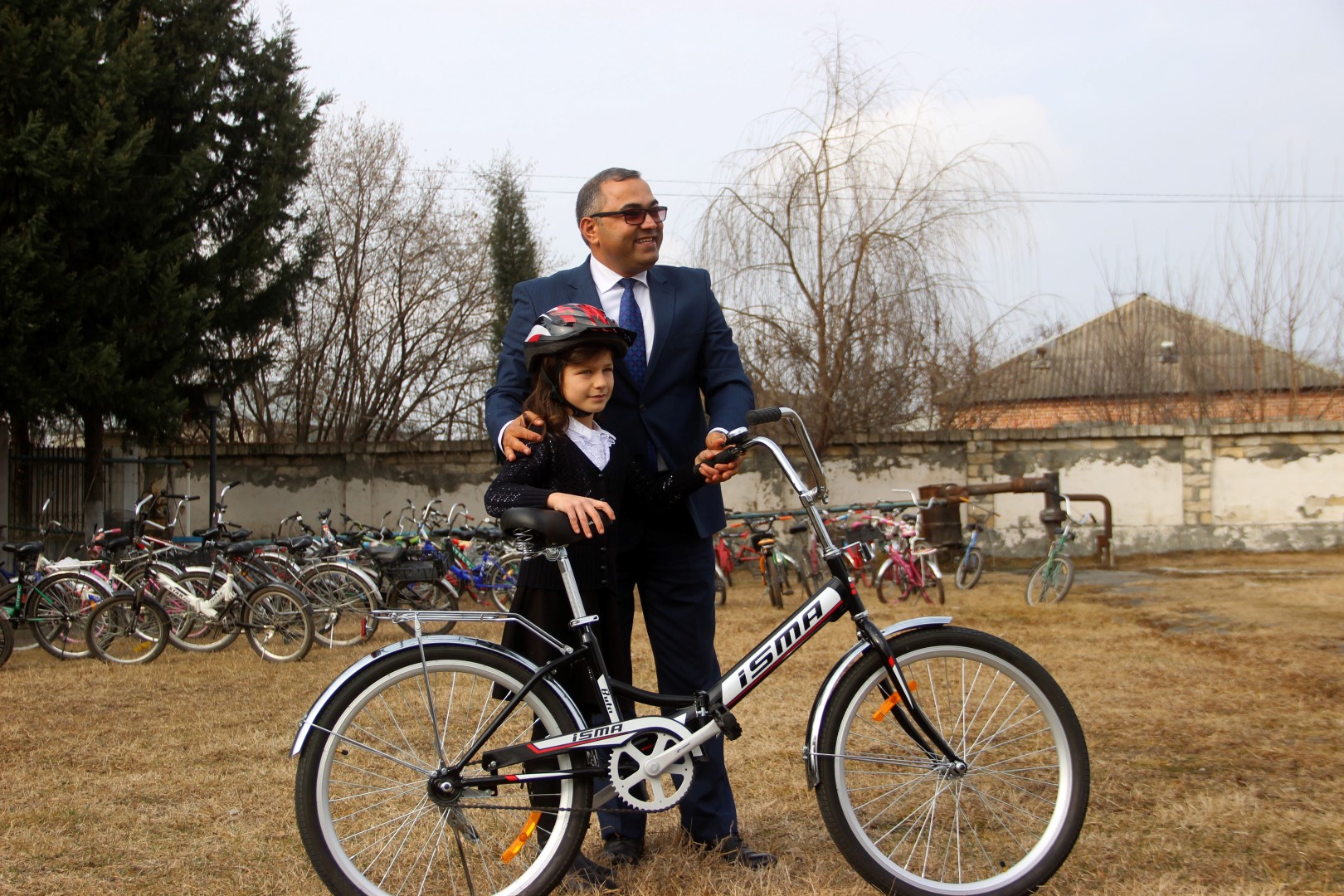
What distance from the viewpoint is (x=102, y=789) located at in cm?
383

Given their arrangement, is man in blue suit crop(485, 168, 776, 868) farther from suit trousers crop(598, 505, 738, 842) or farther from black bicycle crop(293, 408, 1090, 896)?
black bicycle crop(293, 408, 1090, 896)

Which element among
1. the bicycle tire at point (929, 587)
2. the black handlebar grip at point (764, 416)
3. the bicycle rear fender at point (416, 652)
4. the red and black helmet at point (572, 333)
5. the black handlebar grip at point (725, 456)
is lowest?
the bicycle tire at point (929, 587)

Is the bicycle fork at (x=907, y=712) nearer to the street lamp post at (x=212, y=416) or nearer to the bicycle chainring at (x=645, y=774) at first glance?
the bicycle chainring at (x=645, y=774)

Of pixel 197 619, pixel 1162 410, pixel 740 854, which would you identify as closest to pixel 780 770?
pixel 740 854

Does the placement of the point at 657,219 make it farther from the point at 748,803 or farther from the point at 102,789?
the point at 102,789

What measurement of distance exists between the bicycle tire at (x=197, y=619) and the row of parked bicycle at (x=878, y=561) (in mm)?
3695

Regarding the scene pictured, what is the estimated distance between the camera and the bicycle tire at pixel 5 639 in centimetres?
704

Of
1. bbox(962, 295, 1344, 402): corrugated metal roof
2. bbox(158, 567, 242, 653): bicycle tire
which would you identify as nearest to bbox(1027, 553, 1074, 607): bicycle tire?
bbox(158, 567, 242, 653): bicycle tire

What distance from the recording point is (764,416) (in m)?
2.44

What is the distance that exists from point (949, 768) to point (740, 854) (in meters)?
0.58

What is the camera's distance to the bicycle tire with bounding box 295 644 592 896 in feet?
7.51

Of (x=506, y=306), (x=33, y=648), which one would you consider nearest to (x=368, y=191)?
(x=506, y=306)

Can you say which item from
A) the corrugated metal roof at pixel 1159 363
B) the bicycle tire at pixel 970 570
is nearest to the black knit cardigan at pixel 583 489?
the bicycle tire at pixel 970 570

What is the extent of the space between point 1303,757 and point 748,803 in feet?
6.44
